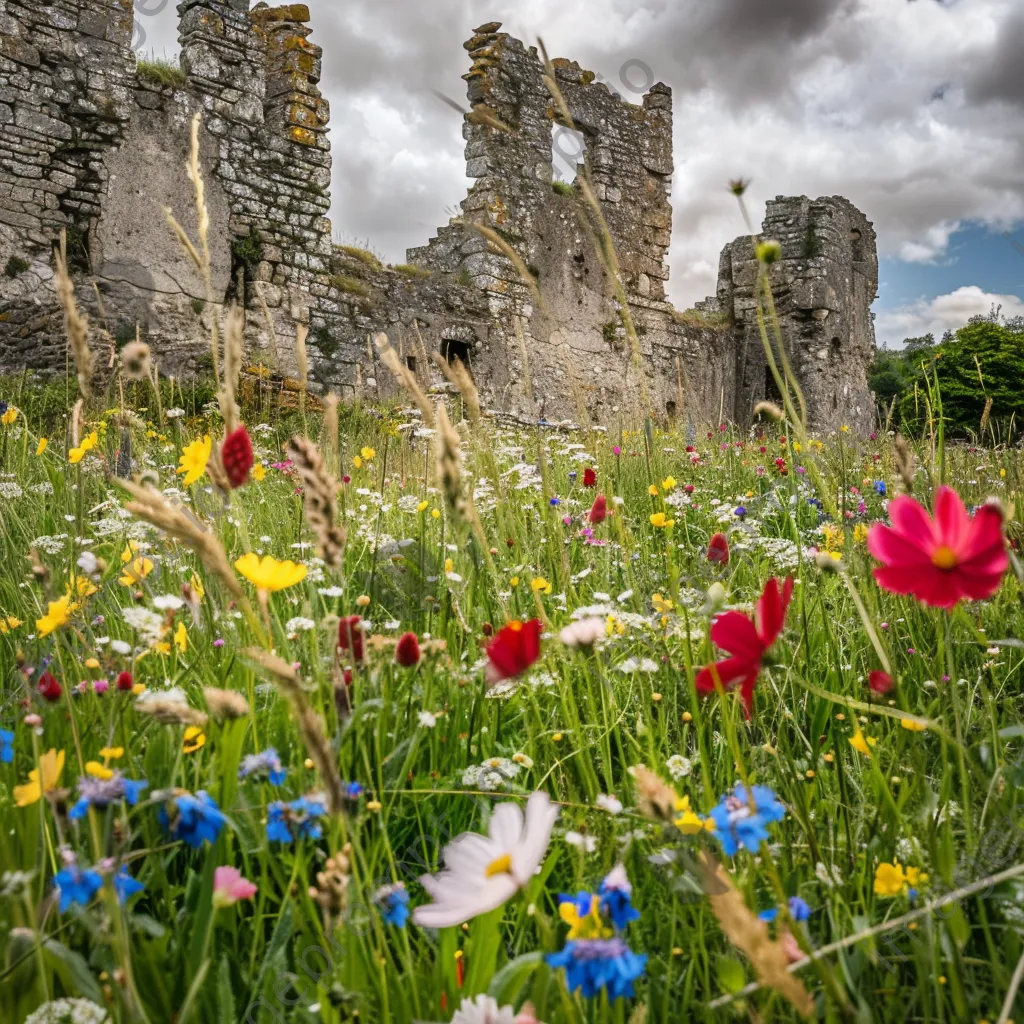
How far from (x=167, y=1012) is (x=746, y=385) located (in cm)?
1401

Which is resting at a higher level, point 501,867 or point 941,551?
point 941,551

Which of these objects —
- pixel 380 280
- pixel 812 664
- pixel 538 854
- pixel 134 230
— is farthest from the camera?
pixel 380 280

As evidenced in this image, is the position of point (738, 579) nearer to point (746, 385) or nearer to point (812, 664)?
point (812, 664)

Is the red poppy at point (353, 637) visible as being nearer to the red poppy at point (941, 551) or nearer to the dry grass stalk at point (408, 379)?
the dry grass stalk at point (408, 379)

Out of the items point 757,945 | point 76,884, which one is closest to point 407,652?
point 76,884

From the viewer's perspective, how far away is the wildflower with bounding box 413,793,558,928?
0.54 meters

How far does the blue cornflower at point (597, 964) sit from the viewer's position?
23.6 inches

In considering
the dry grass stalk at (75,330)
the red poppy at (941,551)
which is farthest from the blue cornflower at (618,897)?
the dry grass stalk at (75,330)

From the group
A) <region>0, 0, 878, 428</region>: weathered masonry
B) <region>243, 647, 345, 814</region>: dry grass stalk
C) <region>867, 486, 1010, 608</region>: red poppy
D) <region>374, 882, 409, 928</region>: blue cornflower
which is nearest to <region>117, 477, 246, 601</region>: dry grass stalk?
<region>243, 647, 345, 814</region>: dry grass stalk

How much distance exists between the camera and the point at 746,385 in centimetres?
1396

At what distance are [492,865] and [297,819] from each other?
0.31 metres

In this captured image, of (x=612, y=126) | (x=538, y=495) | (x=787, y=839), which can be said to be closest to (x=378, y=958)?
(x=787, y=839)

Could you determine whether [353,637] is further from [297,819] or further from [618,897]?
[618,897]

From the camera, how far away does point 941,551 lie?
622 millimetres
